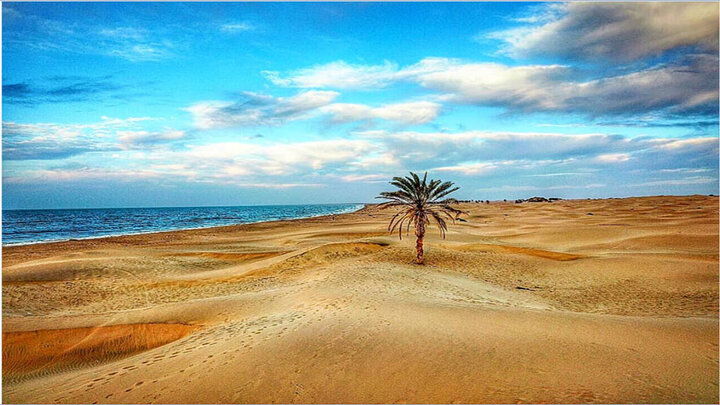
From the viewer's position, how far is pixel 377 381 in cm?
755

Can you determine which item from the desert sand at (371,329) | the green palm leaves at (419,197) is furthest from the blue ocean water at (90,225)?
the green palm leaves at (419,197)

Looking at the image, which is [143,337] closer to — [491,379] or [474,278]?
[491,379]

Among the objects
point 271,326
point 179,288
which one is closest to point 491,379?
point 271,326

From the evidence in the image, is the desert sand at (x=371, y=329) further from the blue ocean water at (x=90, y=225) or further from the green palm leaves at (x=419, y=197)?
the blue ocean water at (x=90, y=225)

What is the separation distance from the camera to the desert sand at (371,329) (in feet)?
24.8

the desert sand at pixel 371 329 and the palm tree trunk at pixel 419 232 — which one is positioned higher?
the palm tree trunk at pixel 419 232

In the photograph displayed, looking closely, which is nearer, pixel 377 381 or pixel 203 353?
pixel 377 381

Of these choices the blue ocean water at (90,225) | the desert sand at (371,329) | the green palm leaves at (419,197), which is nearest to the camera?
the desert sand at (371,329)

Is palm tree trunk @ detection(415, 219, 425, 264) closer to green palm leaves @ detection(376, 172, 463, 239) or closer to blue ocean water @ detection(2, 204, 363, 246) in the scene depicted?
green palm leaves @ detection(376, 172, 463, 239)

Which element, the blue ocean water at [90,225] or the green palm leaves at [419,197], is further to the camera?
the blue ocean water at [90,225]

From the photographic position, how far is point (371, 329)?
1020cm

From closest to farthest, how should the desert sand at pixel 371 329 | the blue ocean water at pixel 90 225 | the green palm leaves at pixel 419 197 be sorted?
1. the desert sand at pixel 371 329
2. the green palm leaves at pixel 419 197
3. the blue ocean water at pixel 90 225

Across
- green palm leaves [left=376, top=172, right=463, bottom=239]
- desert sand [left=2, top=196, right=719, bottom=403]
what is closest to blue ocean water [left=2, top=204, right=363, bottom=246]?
desert sand [left=2, top=196, right=719, bottom=403]

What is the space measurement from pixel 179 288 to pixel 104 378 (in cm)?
1377
